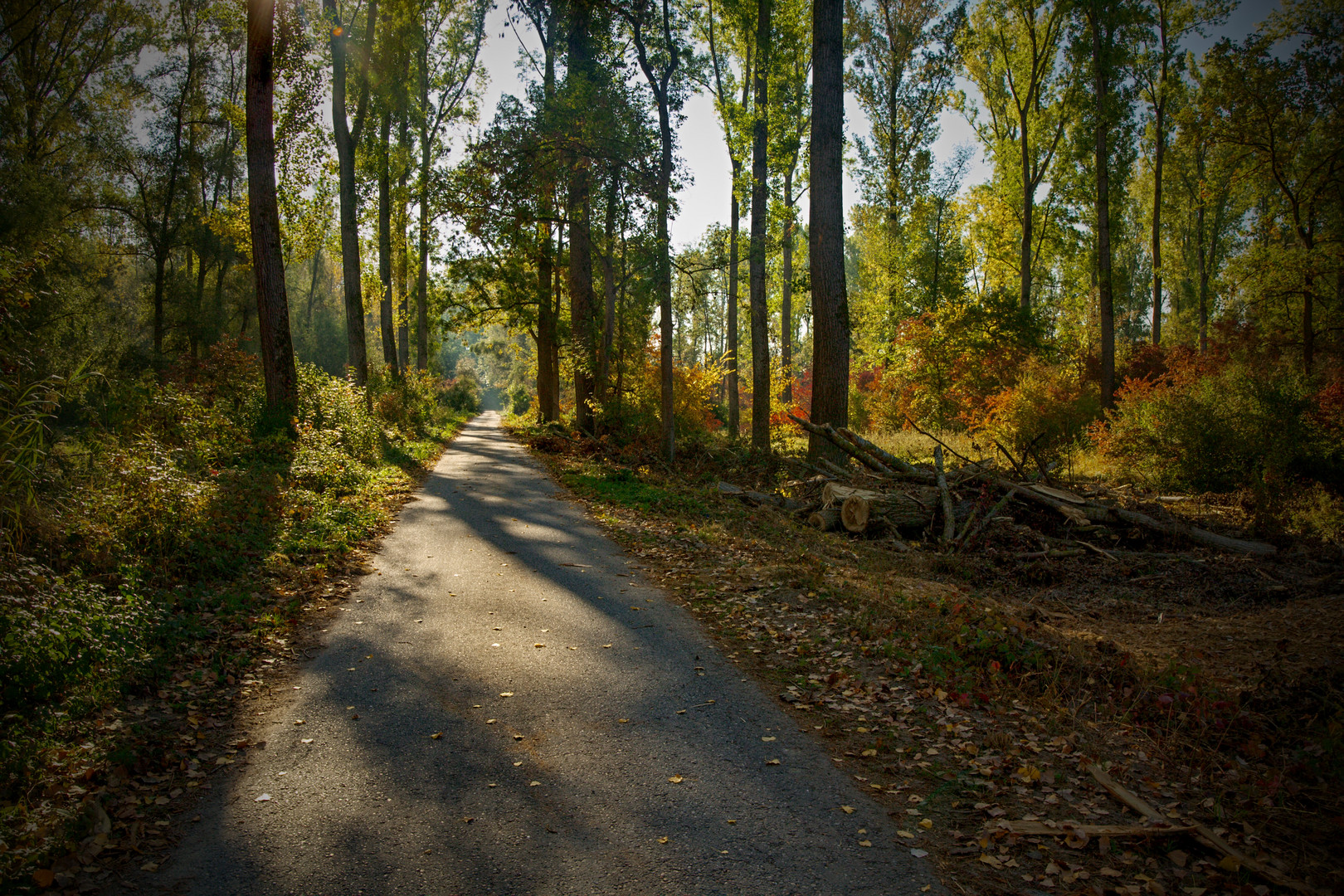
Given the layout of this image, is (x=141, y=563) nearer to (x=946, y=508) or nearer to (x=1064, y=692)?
(x=1064, y=692)

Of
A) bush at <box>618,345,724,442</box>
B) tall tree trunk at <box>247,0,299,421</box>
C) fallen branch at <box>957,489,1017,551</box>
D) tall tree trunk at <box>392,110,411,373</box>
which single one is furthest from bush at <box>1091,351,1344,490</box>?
tall tree trunk at <box>392,110,411,373</box>

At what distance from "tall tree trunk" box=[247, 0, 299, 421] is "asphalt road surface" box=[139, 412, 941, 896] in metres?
8.23

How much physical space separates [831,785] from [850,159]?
28.4 m

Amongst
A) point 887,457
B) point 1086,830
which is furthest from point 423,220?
point 1086,830

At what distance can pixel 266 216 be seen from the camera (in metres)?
12.1

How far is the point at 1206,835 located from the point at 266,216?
1490 centimetres

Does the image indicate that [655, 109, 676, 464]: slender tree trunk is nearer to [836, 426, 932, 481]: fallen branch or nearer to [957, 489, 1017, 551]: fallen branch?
[836, 426, 932, 481]: fallen branch

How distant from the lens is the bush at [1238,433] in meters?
10.9

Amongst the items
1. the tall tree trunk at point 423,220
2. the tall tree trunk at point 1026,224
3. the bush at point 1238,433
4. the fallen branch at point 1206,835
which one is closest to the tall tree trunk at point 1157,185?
the tall tree trunk at point 1026,224

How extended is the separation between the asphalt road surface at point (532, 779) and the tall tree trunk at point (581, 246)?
1231 cm

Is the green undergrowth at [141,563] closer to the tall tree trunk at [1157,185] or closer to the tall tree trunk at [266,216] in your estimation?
the tall tree trunk at [266,216]

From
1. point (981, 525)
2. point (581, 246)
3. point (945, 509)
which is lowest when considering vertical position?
point (981, 525)

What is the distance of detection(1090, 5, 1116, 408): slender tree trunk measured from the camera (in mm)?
19344

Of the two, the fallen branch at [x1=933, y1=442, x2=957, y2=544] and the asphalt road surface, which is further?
the fallen branch at [x1=933, y1=442, x2=957, y2=544]
